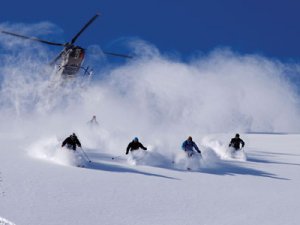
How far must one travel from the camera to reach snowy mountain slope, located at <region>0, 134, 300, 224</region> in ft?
30.7

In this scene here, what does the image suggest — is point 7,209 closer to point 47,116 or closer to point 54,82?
point 54,82

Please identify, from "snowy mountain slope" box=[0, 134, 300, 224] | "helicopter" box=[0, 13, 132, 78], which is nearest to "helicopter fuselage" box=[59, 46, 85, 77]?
"helicopter" box=[0, 13, 132, 78]

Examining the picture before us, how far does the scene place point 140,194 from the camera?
11453 mm

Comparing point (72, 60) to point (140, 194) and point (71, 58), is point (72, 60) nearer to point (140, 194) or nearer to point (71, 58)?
point (71, 58)

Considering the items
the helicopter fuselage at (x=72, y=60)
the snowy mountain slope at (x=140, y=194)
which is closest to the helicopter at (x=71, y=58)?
the helicopter fuselage at (x=72, y=60)

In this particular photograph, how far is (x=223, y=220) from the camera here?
957 centimetres

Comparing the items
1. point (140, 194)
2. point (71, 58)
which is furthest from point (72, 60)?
point (140, 194)

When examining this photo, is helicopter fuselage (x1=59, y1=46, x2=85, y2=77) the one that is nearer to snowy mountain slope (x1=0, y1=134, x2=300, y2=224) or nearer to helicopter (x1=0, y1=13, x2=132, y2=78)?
helicopter (x1=0, y1=13, x2=132, y2=78)

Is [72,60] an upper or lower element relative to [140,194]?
upper

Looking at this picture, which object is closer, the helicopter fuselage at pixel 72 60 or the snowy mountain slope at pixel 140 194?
the snowy mountain slope at pixel 140 194

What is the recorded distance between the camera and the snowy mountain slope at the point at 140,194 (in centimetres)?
934

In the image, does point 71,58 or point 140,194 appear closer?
point 140,194

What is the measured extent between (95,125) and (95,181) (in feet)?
52.5

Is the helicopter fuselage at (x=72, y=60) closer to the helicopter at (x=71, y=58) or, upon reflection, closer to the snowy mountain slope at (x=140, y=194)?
the helicopter at (x=71, y=58)
